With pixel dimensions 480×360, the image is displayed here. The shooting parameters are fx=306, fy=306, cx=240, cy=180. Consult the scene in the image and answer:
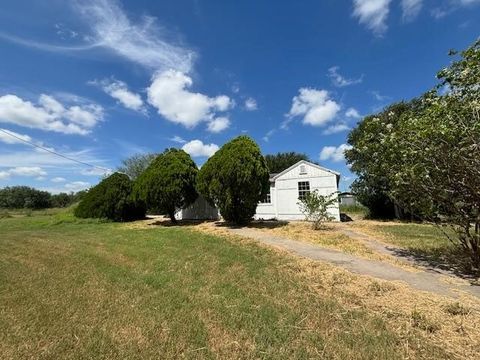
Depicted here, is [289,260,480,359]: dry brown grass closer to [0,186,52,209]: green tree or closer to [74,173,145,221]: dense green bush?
[74,173,145,221]: dense green bush

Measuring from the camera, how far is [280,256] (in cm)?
751

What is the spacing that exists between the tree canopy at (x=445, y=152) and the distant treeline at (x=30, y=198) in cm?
5536

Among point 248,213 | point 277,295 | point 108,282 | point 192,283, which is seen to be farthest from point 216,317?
point 248,213

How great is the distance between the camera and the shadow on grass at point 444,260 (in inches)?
239

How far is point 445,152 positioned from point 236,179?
894 centimetres

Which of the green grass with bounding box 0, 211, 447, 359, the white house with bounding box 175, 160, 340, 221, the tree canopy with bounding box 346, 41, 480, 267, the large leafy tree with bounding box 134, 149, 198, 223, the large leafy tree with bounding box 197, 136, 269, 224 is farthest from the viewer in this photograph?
the white house with bounding box 175, 160, 340, 221

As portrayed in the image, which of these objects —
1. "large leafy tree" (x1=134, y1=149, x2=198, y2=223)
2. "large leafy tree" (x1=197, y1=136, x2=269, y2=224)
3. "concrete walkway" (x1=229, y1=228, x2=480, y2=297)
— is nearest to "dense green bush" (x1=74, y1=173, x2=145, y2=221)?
"large leafy tree" (x1=134, y1=149, x2=198, y2=223)

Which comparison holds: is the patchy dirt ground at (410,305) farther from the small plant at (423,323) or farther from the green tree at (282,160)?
the green tree at (282,160)

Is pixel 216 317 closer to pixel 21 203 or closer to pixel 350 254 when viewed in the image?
pixel 350 254

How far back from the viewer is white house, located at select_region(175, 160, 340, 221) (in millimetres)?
18125

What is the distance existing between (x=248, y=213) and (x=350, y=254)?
7436 mm

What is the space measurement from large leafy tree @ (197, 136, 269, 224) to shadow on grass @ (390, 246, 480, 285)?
6815 mm

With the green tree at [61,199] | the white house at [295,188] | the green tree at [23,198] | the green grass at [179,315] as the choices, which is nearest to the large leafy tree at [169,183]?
the white house at [295,188]

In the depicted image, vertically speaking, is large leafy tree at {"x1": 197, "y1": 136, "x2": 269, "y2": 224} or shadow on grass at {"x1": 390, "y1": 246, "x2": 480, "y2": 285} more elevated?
large leafy tree at {"x1": 197, "y1": 136, "x2": 269, "y2": 224}
